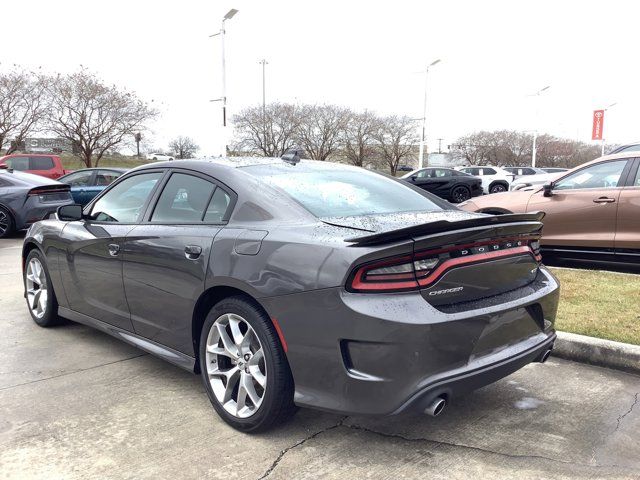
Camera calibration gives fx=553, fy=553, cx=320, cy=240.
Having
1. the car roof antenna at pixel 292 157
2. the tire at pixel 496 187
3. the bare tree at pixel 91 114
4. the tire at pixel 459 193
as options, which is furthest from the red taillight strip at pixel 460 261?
the bare tree at pixel 91 114

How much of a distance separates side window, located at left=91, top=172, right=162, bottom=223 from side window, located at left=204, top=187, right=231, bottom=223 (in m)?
0.71

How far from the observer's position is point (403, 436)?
2930mm

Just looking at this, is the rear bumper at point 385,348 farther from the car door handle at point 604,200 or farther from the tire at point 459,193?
the tire at point 459,193

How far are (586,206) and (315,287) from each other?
17.3 feet

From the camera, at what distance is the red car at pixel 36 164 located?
1738cm

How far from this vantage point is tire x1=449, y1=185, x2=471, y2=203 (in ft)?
73.0

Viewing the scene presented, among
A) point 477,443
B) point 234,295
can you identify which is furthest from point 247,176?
point 477,443

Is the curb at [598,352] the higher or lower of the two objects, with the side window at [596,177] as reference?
lower

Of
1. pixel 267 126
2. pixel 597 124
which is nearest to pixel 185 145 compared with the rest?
pixel 267 126

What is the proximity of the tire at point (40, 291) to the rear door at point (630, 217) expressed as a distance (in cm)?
596

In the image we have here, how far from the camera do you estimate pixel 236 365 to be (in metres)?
2.98

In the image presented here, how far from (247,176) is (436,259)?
4.31ft

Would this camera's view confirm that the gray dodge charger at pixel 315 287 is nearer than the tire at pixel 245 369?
Yes

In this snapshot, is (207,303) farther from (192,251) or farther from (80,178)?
(80,178)
